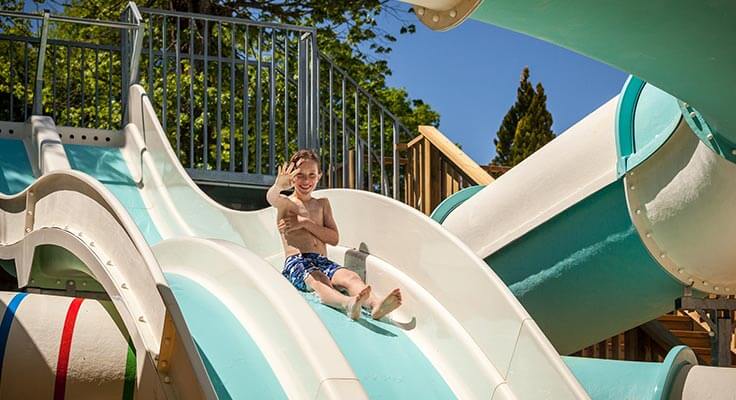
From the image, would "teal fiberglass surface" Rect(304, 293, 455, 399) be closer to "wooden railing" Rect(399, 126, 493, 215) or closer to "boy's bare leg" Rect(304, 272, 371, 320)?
"boy's bare leg" Rect(304, 272, 371, 320)

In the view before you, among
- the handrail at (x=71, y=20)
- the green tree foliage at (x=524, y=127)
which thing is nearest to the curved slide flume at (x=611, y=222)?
the handrail at (x=71, y=20)

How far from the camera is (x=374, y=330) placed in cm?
463

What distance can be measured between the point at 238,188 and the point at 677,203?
4.87 meters

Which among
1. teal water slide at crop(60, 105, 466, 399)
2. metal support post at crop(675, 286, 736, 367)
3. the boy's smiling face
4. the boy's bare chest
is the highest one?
the boy's smiling face

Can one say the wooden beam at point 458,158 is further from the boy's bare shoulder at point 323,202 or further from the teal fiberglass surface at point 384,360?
the teal fiberglass surface at point 384,360

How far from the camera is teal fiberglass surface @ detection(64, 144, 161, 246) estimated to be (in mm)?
7254

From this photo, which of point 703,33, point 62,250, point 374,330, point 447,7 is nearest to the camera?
point 447,7

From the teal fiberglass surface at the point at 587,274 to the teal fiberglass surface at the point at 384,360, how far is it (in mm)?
1110

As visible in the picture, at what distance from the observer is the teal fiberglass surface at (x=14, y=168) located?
7.64 metres

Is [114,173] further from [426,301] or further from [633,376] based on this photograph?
[633,376]

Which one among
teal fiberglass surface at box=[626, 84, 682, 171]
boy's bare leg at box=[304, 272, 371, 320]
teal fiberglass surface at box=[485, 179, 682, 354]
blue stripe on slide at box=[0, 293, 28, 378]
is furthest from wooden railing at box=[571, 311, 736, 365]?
blue stripe on slide at box=[0, 293, 28, 378]

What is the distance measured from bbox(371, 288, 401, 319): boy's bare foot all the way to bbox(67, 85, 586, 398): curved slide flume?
0.06m

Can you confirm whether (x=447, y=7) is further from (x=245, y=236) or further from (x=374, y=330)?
(x=245, y=236)

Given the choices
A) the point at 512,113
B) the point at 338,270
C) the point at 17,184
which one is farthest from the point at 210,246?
the point at 512,113
